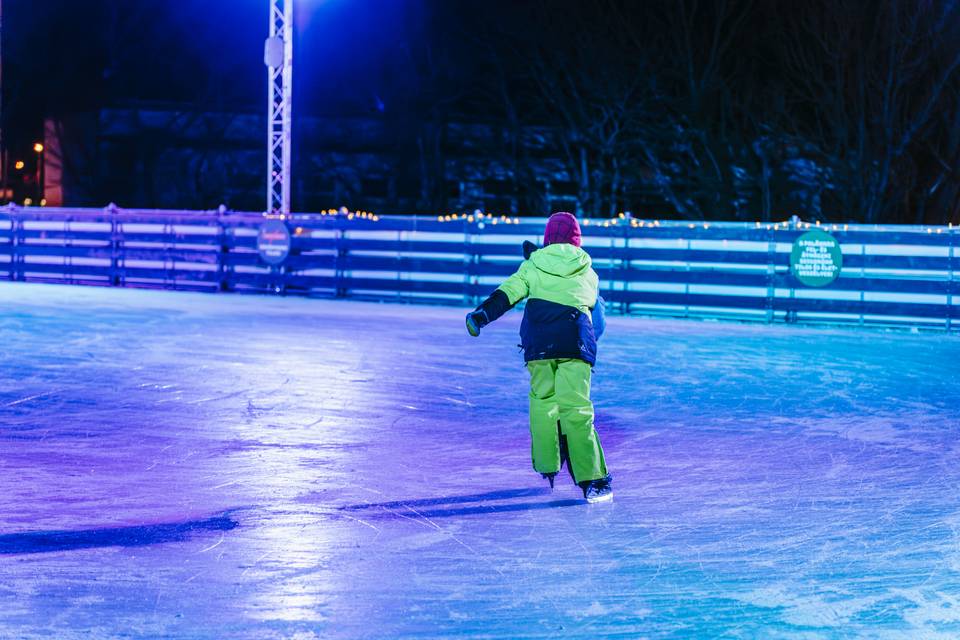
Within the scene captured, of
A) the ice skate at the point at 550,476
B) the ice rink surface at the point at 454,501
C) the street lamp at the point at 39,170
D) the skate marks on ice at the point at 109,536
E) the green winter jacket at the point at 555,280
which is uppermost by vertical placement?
the street lamp at the point at 39,170

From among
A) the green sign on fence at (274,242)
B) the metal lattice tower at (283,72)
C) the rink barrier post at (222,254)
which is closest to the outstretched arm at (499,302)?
the metal lattice tower at (283,72)

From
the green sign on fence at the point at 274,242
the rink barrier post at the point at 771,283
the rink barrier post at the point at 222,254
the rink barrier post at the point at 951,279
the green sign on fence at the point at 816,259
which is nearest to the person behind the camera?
the rink barrier post at the point at 951,279

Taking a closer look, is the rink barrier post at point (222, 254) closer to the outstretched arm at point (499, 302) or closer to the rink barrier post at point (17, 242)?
the rink barrier post at point (17, 242)

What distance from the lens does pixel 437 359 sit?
13.1 m

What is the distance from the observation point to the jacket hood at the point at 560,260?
655 centimetres

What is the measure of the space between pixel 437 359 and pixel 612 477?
595cm

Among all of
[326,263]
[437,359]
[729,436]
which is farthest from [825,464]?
[326,263]

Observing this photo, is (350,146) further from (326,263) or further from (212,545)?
(212,545)

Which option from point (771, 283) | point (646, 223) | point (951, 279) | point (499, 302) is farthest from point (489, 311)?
point (646, 223)

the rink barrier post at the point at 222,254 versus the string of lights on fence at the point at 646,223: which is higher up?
the string of lights on fence at the point at 646,223

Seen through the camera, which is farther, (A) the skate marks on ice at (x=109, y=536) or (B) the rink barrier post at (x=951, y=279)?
(B) the rink barrier post at (x=951, y=279)

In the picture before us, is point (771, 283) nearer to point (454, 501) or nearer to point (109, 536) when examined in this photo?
point (454, 501)

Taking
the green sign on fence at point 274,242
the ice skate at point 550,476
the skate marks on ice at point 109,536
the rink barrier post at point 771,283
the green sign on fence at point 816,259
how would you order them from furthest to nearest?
the green sign on fence at point 274,242 → the rink barrier post at point 771,283 → the green sign on fence at point 816,259 → the ice skate at point 550,476 → the skate marks on ice at point 109,536

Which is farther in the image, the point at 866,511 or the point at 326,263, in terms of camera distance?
the point at 326,263
